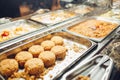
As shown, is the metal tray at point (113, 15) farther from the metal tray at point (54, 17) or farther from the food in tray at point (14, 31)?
the food in tray at point (14, 31)

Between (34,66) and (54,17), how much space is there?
5.31ft

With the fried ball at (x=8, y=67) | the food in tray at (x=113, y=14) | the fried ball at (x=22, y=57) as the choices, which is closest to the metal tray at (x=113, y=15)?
the food in tray at (x=113, y=14)

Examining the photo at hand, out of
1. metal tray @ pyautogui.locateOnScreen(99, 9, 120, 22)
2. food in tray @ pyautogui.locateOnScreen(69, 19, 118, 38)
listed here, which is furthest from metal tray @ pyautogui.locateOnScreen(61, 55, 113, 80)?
metal tray @ pyautogui.locateOnScreen(99, 9, 120, 22)

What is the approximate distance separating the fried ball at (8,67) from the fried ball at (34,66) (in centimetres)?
12

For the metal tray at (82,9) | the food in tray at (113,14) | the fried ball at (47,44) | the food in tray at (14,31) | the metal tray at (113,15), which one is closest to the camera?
the fried ball at (47,44)

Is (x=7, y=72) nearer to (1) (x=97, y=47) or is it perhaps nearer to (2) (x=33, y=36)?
(2) (x=33, y=36)

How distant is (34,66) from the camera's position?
1.50 meters

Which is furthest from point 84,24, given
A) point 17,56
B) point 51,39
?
point 17,56

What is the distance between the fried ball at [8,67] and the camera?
1.46m

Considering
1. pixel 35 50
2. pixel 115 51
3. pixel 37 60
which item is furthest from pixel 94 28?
pixel 37 60

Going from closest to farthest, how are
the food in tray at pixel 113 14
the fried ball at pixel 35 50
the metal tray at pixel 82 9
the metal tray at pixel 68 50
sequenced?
the metal tray at pixel 68 50, the fried ball at pixel 35 50, the food in tray at pixel 113 14, the metal tray at pixel 82 9

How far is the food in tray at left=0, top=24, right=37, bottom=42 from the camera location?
2186mm

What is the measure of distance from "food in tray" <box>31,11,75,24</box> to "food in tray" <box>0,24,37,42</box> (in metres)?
0.31

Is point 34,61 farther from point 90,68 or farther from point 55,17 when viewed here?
point 55,17
